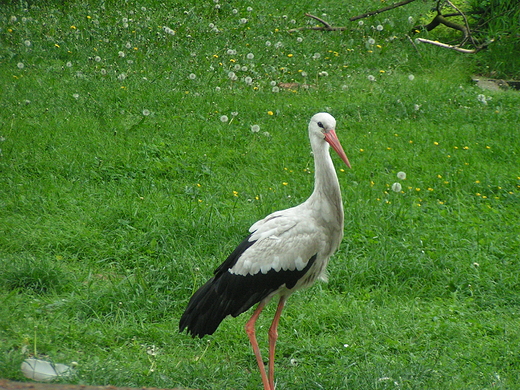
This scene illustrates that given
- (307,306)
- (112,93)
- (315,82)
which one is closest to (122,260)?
(307,306)

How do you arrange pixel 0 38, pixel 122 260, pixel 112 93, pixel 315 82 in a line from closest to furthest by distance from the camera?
pixel 122 260 < pixel 112 93 < pixel 315 82 < pixel 0 38

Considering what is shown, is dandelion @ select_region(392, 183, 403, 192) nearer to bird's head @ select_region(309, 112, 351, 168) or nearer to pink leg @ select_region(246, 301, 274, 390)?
bird's head @ select_region(309, 112, 351, 168)

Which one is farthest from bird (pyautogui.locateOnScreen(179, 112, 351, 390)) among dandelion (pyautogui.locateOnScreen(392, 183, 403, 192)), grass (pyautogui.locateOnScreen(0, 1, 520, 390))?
dandelion (pyautogui.locateOnScreen(392, 183, 403, 192))

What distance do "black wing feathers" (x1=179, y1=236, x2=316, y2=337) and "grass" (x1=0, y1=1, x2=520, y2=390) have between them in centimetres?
27

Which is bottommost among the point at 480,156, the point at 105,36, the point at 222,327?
the point at 222,327

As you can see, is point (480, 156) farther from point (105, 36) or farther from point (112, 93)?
point (105, 36)

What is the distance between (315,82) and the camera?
838 centimetres

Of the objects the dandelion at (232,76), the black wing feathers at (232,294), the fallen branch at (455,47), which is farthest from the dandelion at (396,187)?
the fallen branch at (455,47)

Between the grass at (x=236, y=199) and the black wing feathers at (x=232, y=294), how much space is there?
268mm

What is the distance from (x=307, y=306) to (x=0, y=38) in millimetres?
6488

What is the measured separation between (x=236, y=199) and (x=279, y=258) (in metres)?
1.99

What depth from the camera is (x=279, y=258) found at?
142 inches

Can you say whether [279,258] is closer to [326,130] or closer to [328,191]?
[328,191]

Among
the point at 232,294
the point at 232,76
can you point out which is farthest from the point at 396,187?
the point at 232,76
